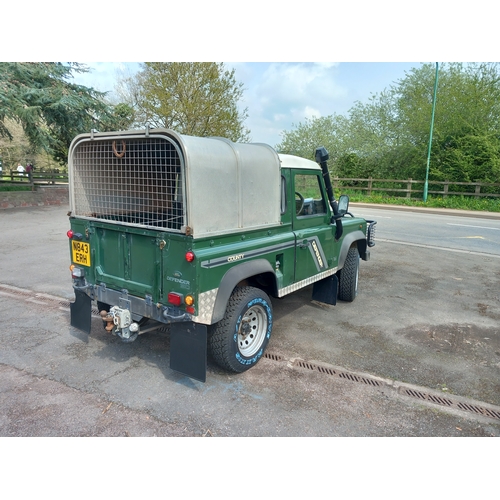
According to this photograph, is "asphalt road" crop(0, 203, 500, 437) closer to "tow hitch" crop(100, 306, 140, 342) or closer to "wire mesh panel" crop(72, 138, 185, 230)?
"tow hitch" crop(100, 306, 140, 342)

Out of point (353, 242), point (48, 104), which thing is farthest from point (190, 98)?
point (353, 242)

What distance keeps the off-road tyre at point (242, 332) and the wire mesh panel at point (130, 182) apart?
3.02ft

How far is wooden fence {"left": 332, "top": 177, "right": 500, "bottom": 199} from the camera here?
20484mm

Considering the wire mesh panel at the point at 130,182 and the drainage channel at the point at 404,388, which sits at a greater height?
the wire mesh panel at the point at 130,182

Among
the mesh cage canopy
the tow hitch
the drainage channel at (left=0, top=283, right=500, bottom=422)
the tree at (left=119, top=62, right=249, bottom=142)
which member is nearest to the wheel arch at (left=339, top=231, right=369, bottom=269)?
the mesh cage canopy

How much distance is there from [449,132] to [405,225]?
34.9 ft

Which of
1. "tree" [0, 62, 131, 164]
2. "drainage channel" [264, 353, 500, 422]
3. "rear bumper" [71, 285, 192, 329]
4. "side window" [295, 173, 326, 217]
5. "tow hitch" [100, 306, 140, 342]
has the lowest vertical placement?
"drainage channel" [264, 353, 500, 422]

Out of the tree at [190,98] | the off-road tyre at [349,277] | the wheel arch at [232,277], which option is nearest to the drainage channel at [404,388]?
the wheel arch at [232,277]

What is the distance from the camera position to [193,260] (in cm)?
318

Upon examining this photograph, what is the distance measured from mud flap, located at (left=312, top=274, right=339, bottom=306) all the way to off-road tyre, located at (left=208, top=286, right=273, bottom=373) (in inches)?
64.9

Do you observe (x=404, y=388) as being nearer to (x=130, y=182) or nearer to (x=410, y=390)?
(x=410, y=390)

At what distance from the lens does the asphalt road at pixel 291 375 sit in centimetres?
306

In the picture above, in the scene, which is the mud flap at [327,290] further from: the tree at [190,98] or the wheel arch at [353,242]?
the tree at [190,98]

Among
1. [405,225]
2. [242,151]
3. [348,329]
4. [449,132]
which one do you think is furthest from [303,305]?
[449,132]
